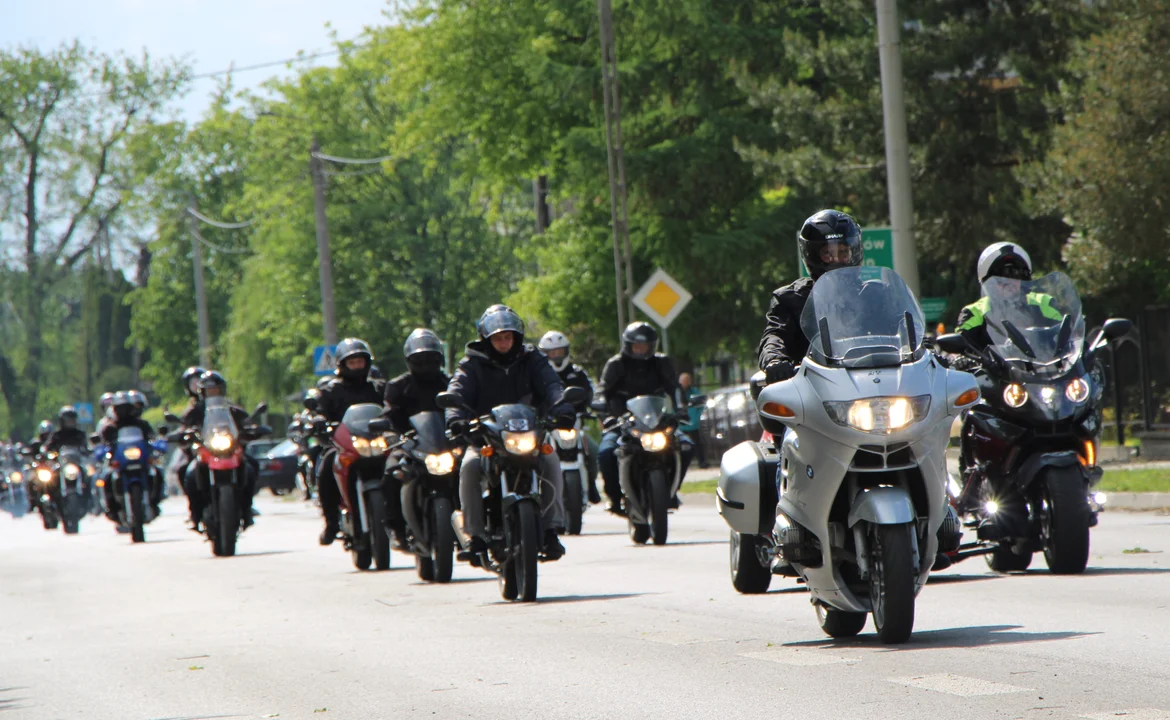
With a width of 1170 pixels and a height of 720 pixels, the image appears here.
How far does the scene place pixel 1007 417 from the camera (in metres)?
10.5

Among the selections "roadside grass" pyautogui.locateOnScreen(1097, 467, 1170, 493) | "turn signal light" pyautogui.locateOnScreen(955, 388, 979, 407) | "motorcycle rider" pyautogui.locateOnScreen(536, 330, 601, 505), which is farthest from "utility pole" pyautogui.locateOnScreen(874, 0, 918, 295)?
"turn signal light" pyautogui.locateOnScreen(955, 388, 979, 407)

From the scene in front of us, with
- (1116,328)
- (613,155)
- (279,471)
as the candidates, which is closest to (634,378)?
(1116,328)

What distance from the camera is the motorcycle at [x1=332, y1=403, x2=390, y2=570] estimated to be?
14.7 meters

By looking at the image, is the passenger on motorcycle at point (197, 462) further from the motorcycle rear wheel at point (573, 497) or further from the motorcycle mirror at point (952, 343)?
the motorcycle mirror at point (952, 343)

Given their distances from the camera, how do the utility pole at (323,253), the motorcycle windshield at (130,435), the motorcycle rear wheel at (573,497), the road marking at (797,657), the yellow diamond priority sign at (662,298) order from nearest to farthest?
the road marking at (797,657), the motorcycle rear wheel at (573,497), the motorcycle windshield at (130,435), the yellow diamond priority sign at (662,298), the utility pole at (323,253)

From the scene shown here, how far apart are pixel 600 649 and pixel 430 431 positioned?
4252mm

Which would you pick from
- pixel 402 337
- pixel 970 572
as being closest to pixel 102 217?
pixel 402 337

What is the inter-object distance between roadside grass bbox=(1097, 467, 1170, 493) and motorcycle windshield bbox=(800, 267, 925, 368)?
10.3 m

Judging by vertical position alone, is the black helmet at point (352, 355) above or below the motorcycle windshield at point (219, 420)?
above

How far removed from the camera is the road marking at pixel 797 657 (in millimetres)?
7715

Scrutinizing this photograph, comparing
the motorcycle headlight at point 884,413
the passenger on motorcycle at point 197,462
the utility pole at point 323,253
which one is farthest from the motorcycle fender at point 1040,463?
the utility pole at point 323,253

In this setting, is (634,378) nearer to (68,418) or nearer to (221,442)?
(221,442)

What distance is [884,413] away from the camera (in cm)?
742

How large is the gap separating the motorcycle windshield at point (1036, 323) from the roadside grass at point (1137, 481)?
729 centimetres
